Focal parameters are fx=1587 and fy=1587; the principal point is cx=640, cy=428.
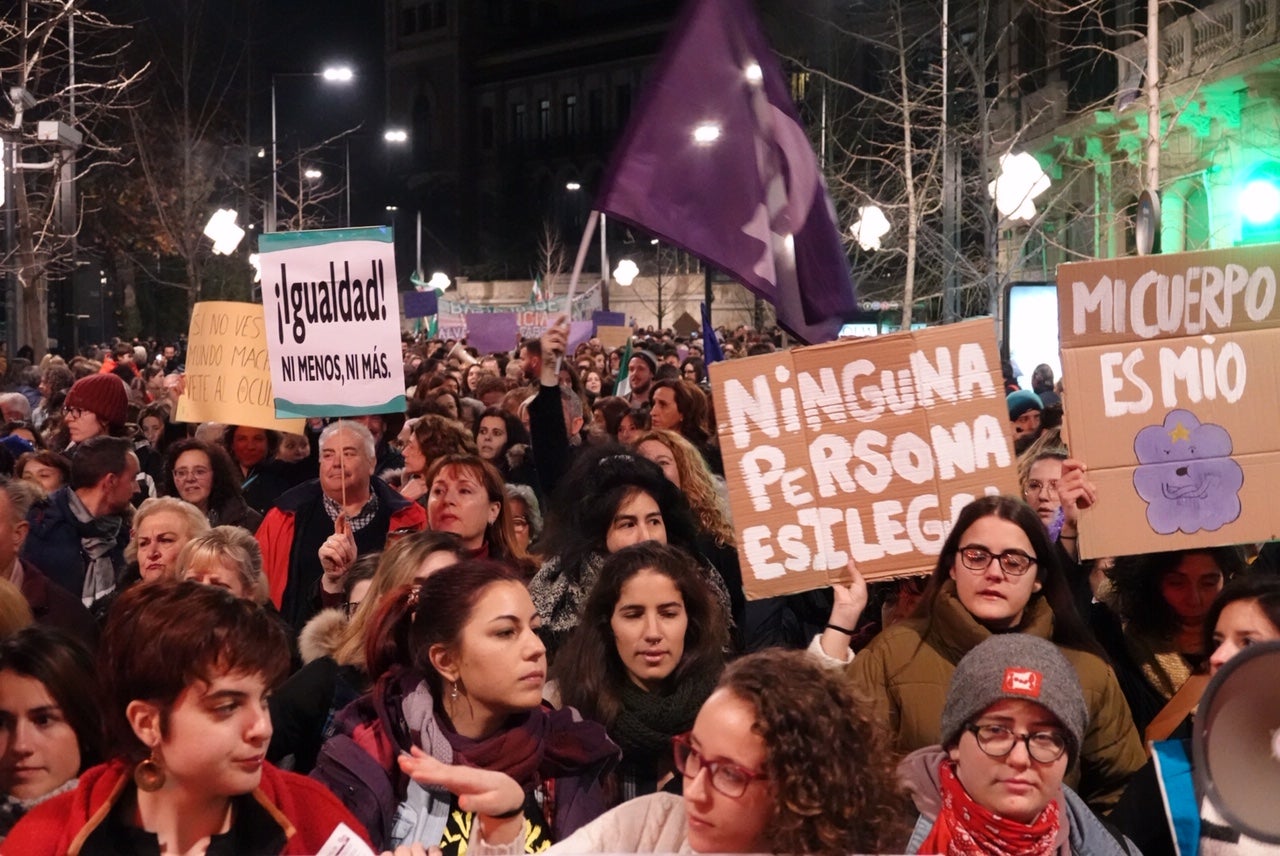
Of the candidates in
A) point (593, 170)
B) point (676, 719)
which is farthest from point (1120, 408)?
point (593, 170)

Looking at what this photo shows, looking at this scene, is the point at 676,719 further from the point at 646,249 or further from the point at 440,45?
the point at 440,45

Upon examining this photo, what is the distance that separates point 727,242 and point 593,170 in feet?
268

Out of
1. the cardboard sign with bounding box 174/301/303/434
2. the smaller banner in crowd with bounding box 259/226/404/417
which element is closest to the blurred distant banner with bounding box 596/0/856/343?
the smaller banner in crowd with bounding box 259/226/404/417

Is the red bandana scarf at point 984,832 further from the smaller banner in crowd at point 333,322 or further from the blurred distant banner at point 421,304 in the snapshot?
the blurred distant banner at point 421,304

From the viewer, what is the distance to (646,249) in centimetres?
7188

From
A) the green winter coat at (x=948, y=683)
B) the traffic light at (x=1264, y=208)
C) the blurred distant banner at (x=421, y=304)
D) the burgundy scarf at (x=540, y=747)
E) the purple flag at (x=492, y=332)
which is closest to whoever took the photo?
the burgundy scarf at (x=540, y=747)

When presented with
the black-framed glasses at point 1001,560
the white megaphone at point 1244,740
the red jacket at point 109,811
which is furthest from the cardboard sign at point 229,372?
the white megaphone at point 1244,740

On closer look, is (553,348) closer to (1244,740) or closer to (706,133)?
(706,133)

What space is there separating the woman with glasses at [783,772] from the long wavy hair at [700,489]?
3.94 metres

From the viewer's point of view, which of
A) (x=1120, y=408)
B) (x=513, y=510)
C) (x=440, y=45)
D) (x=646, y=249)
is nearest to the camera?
(x=1120, y=408)

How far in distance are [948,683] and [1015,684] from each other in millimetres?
1038

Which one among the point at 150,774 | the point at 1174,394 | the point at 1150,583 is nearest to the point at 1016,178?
the point at 1174,394

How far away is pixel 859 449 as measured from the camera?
5.53 meters

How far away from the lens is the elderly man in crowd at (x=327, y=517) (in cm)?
719
